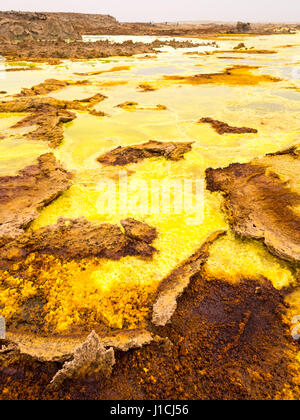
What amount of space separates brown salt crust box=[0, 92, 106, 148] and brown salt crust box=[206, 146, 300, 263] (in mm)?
5653

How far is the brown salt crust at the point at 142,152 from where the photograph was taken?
25.8 feet

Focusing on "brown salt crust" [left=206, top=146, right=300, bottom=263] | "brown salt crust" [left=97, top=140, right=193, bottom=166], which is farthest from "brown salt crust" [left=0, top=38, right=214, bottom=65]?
"brown salt crust" [left=206, top=146, right=300, bottom=263]

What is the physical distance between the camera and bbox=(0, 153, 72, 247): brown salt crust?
5043 millimetres

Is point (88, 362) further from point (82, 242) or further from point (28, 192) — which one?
point (28, 192)

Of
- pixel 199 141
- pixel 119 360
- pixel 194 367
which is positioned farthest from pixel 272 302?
pixel 199 141

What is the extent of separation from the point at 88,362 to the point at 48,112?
11.2 metres

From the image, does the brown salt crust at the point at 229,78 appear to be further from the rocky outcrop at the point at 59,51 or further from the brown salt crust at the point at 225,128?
the rocky outcrop at the point at 59,51

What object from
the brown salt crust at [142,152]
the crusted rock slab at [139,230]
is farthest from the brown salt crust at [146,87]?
the crusted rock slab at [139,230]

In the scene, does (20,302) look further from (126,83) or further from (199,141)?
(126,83)

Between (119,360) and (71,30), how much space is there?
57452mm

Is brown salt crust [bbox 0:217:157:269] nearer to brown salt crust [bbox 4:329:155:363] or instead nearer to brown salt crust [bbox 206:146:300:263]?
brown salt crust [bbox 4:329:155:363]

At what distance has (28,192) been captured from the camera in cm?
617

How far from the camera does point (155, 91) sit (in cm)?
1576

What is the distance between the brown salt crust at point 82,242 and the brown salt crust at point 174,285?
2.07 feet
